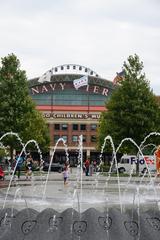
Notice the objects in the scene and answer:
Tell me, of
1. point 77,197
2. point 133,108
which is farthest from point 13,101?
point 77,197

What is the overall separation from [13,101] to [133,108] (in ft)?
38.5

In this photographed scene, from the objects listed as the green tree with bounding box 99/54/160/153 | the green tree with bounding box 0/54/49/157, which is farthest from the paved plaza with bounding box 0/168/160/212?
the green tree with bounding box 99/54/160/153

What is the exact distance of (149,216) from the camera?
11047mm

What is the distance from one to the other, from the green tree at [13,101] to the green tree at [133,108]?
8.50 meters

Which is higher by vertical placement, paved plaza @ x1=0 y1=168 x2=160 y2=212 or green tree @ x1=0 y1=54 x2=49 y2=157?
green tree @ x1=0 y1=54 x2=49 y2=157

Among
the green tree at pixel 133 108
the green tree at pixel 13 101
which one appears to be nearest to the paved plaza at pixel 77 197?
the green tree at pixel 13 101

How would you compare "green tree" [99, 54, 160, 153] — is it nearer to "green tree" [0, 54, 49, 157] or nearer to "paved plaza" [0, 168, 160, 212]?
"green tree" [0, 54, 49, 157]

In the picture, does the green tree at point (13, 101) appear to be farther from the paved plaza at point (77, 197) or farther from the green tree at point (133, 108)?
the paved plaza at point (77, 197)

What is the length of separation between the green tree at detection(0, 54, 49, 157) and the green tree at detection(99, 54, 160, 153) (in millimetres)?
8495

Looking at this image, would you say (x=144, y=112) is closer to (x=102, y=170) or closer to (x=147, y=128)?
(x=147, y=128)

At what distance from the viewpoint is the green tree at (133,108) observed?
49.0m

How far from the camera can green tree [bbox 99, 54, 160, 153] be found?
161ft

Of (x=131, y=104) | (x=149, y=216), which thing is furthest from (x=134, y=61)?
(x=149, y=216)

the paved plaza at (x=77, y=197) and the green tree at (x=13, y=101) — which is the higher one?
the green tree at (x=13, y=101)
